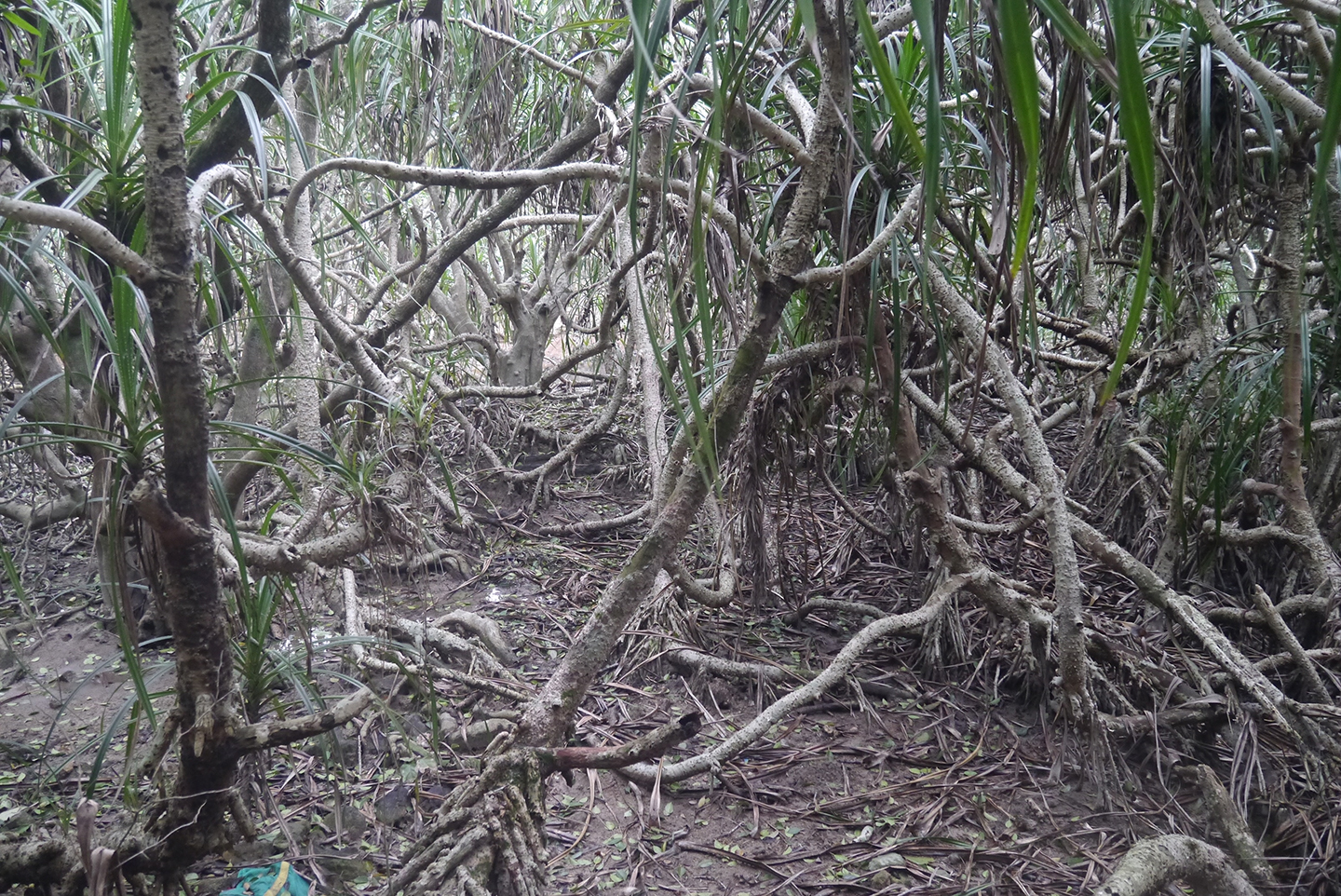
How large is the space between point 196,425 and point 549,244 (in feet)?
14.3

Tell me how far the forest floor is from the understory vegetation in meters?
0.01

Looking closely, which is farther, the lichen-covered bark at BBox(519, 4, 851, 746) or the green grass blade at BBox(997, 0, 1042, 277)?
the lichen-covered bark at BBox(519, 4, 851, 746)

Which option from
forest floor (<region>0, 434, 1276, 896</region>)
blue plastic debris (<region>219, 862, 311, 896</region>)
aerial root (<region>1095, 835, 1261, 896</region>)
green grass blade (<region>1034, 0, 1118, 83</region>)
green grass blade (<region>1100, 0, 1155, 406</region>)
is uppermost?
green grass blade (<region>1034, 0, 1118, 83</region>)

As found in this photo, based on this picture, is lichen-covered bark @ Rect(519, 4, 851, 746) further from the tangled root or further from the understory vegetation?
the tangled root

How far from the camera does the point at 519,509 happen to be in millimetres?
3844

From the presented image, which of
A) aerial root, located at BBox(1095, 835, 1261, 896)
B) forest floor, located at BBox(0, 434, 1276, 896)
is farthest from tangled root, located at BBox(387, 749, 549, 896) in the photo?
aerial root, located at BBox(1095, 835, 1261, 896)

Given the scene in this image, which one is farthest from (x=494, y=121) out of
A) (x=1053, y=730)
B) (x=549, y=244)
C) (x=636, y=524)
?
(x=1053, y=730)

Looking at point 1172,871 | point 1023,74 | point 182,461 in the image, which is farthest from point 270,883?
point 1023,74

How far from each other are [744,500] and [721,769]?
2.34 feet

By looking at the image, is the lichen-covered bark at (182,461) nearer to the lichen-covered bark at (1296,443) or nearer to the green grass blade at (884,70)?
the green grass blade at (884,70)

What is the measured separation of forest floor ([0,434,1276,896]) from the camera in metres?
1.66

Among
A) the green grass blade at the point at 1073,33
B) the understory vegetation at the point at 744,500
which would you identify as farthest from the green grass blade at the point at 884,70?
the green grass blade at the point at 1073,33

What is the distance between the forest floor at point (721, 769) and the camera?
65.4 inches

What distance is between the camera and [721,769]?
199 cm
